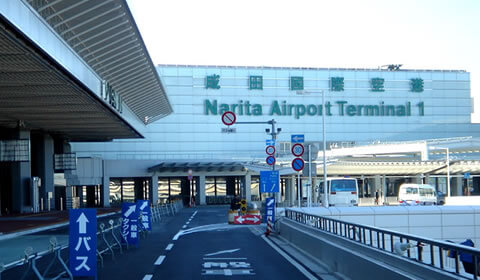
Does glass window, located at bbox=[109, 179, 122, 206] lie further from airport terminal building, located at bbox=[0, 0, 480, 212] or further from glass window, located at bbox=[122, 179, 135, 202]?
glass window, located at bbox=[122, 179, 135, 202]

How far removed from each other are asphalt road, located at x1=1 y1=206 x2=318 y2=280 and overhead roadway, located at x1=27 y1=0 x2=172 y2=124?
9.05 m

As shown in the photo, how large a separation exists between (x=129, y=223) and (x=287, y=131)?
5700cm

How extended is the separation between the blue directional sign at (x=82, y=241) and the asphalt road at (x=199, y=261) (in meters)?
0.54

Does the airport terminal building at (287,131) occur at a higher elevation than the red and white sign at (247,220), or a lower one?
higher

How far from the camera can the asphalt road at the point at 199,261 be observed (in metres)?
13.1

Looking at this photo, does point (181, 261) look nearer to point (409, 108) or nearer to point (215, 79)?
point (215, 79)

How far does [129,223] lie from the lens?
1911 centimetres

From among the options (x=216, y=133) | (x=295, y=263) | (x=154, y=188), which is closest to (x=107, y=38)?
(x=295, y=263)

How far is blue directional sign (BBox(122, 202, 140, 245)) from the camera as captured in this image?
18.9m

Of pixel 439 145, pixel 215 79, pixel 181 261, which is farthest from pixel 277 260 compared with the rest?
pixel 215 79

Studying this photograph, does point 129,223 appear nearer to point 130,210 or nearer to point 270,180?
point 130,210

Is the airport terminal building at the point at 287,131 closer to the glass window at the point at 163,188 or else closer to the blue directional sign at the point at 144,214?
the glass window at the point at 163,188

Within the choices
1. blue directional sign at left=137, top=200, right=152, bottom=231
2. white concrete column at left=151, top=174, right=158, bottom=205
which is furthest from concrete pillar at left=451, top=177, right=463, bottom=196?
blue directional sign at left=137, top=200, right=152, bottom=231

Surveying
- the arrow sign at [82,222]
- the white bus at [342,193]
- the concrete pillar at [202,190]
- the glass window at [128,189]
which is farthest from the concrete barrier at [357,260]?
the glass window at [128,189]
